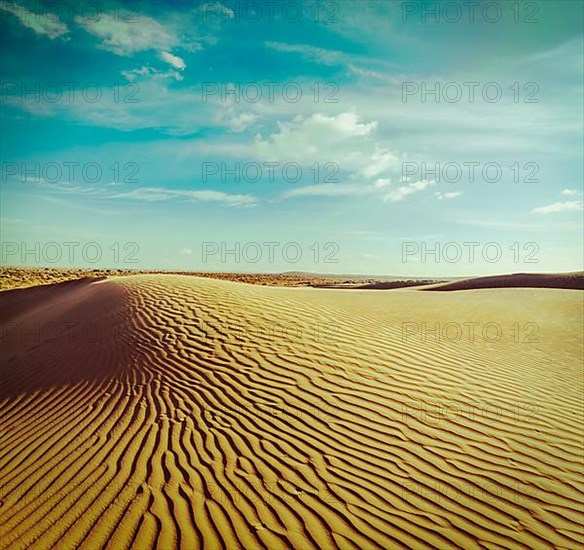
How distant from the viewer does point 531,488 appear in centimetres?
Result: 421

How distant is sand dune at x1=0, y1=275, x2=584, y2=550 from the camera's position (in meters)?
3.49

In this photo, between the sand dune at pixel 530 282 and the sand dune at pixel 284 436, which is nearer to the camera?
the sand dune at pixel 284 436

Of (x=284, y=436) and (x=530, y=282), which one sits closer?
(x=284, y=436)

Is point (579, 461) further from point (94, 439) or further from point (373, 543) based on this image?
point (94, 439)

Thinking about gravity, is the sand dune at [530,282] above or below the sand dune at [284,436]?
above

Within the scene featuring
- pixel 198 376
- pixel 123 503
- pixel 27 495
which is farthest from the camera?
pixel 198 376

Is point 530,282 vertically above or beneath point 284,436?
above

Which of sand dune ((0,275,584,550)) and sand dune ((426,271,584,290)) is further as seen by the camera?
sand dune ((426,271,584,290))

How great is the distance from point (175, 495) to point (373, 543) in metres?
2.02

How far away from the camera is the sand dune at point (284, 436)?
3492mm

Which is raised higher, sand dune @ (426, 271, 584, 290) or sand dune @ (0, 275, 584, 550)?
sand dune @ (426, 271, 584, 290)

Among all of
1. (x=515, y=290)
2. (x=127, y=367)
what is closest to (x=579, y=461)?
(x=127, y=367)

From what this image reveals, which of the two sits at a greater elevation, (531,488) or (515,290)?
(515,290)

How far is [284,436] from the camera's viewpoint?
4.89m
